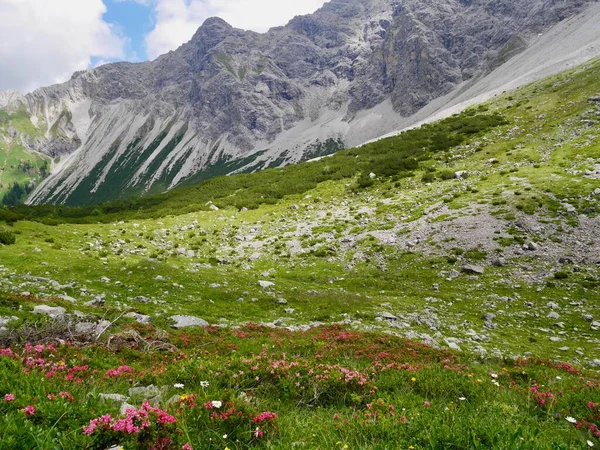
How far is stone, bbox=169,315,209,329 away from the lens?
501 inches

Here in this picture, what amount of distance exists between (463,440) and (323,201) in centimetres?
3585

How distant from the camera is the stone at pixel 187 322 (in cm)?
1273

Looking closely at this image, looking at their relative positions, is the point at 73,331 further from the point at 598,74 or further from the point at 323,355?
the point at 598,74

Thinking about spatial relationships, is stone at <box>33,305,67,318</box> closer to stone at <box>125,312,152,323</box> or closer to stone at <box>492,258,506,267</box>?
stone at <box>125,312,152,323</box>

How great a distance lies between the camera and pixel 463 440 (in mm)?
3861

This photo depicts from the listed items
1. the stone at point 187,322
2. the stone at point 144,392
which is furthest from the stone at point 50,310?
the stone at point 144,392

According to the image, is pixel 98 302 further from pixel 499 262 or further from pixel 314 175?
pixel 314 175

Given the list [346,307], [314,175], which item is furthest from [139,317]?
[314,175]

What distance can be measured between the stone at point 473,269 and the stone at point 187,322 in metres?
15.6

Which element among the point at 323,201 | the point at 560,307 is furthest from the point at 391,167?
the point at 560,307

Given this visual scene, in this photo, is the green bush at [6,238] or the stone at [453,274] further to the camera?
the green bush at [6,238]

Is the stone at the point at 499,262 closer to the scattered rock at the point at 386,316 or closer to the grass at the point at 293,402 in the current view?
the scattered rock at the point at 386,316

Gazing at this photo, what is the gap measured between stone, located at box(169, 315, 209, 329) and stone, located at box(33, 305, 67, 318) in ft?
12.0

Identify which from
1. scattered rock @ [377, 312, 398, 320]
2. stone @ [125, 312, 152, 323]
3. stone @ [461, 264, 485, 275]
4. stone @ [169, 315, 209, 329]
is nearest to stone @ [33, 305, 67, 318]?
stone @ [125, 312, 152, 323]
